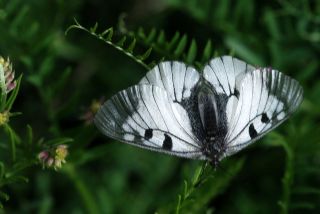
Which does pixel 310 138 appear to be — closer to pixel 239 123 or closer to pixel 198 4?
pixel 239 123

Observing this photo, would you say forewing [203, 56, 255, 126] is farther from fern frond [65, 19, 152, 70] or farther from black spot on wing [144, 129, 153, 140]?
black spot on wing [144, 129, 153, 140]

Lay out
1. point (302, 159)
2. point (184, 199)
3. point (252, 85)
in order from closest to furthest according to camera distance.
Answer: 1. point (184, 199)
2. point (252, 85)
3. point (302, 159)

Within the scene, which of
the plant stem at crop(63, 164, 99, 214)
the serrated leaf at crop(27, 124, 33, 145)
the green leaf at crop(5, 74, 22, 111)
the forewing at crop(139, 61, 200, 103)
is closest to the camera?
the green leaf at crop(5, 74, 22, 111)

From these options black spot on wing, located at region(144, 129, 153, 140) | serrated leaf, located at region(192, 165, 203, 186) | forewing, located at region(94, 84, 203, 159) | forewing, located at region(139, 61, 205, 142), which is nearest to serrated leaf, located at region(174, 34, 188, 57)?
forewing, located at region(139, 61, 205, 142)

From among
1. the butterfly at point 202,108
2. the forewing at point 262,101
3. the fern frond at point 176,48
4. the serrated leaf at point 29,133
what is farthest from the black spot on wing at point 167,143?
the serrated leaf at point 29,133

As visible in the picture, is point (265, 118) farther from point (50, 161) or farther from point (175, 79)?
point (50, 161)

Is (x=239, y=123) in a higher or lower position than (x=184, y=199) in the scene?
Answer: higher

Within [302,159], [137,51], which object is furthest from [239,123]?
[137,51]

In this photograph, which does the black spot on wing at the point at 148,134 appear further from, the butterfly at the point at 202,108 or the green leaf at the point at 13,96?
the green leaf at the point at 13,96
